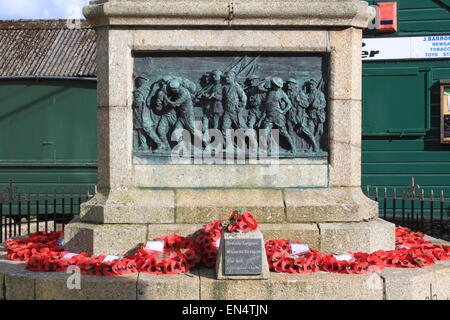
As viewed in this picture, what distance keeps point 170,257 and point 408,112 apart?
10459 millimetres

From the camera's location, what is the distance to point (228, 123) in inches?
301

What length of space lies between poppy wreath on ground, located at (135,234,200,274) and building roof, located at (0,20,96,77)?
1050 cm

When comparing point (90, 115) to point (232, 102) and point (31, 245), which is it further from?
point (232, 102)

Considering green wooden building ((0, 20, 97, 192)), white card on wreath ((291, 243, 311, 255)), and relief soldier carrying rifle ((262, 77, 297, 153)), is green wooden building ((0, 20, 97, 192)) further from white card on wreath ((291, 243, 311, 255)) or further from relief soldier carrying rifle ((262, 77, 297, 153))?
white card on wreath ((291, 243, 311, 255))

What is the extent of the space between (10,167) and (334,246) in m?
11.4

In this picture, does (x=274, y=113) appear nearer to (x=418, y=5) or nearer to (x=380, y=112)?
(x=380, y=112)

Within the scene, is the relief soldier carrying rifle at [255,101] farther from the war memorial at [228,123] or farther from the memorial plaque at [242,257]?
the memorial plaque at [242,257]

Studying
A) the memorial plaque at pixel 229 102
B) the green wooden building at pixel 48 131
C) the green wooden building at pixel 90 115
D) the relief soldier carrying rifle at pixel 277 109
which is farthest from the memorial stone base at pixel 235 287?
the green wooden building at pixel 48 131

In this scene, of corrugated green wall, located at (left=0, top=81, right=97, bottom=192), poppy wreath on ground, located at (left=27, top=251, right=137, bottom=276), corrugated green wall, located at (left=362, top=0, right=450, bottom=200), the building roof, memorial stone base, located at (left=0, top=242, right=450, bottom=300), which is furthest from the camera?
the building roof

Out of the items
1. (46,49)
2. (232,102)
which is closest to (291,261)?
(232,102)

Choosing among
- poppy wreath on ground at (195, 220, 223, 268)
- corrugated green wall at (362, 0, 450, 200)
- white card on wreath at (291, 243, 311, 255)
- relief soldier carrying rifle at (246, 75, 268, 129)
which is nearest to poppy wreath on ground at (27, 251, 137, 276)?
poppy wreath on ground at (195, 220, 223, 268)

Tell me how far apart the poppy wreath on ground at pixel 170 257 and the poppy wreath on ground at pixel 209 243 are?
0.07m

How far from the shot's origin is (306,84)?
7.72m

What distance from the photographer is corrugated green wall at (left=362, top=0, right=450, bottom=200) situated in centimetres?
1534
